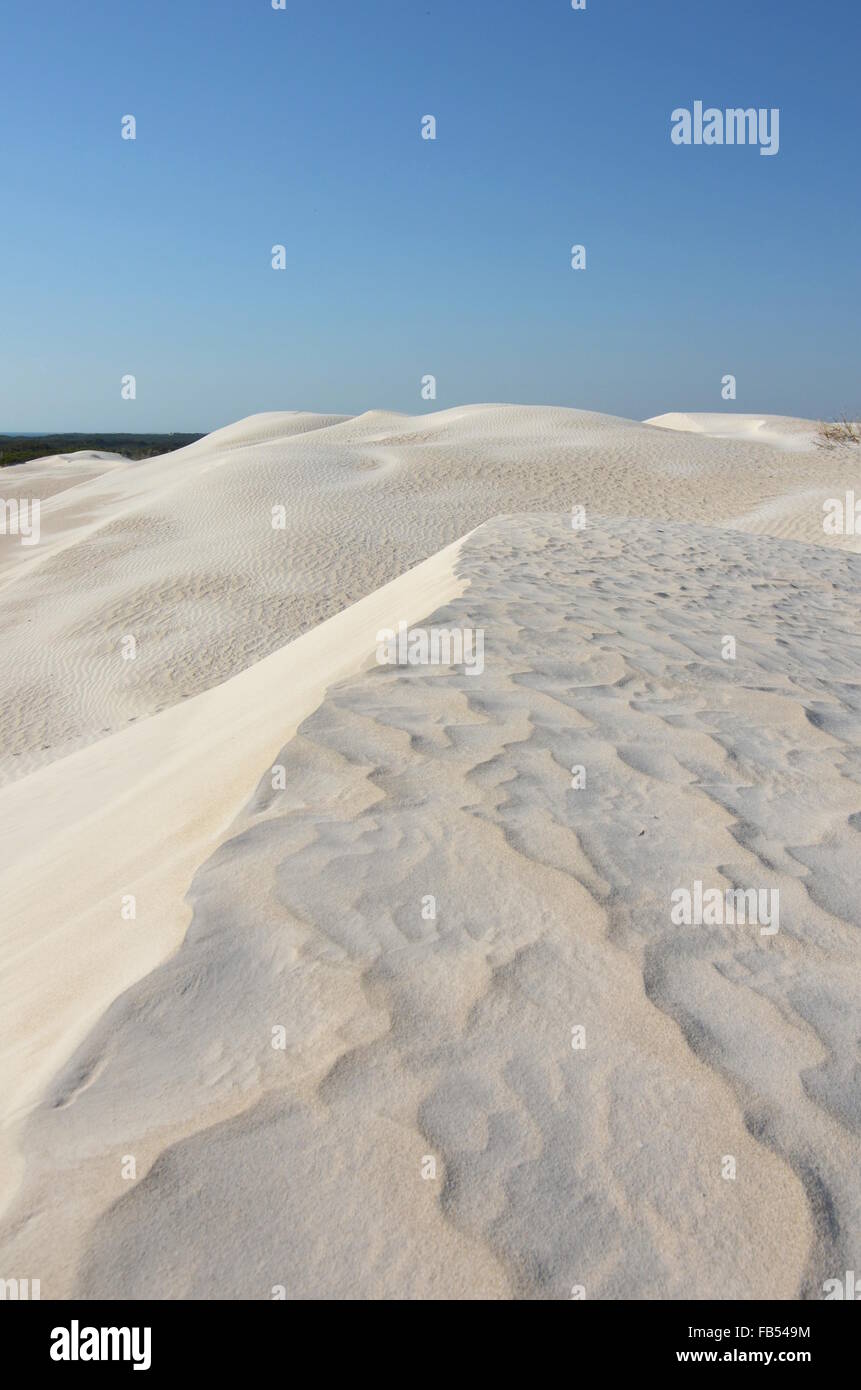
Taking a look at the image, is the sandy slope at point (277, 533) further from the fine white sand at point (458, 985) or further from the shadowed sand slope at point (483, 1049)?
the shadowed sand slope at point (483, 1049)

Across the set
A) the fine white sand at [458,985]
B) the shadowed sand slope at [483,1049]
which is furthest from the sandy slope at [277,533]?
the shadowed sand slope at [483,1049]

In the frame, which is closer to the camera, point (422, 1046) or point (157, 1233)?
point (157, 1233)

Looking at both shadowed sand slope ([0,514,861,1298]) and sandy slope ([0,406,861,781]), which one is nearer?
shadowed sand slope ([0,514,861,1298])

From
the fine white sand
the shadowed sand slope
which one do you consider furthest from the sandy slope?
the shadowed sand slope

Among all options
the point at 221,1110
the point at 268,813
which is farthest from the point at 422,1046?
the point at 268,813

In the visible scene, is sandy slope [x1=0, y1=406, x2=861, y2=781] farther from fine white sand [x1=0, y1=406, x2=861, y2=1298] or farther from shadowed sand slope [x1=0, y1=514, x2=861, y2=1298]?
shadowed sand slope [x1=0, y1=514, x2=861, y2=1298]

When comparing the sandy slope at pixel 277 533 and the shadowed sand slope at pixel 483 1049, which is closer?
the shadowed sand slope at pixel 483 1049

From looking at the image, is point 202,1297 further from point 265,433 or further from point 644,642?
point 265,433
